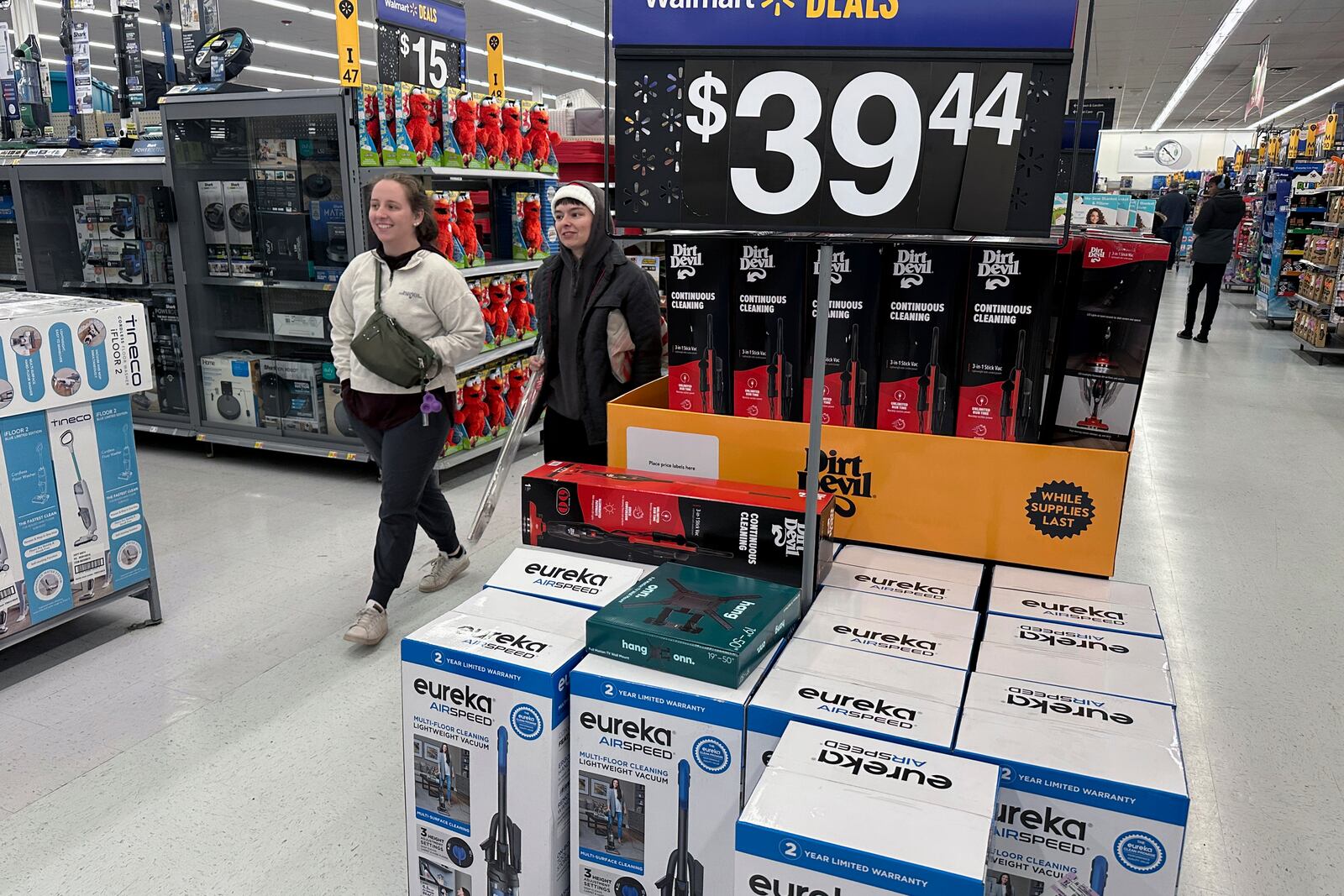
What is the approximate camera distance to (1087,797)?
3.82 ft

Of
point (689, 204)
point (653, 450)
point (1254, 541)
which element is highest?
point (689, 204)

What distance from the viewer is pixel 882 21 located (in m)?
1.35

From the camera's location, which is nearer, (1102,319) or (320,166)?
(1102,319)

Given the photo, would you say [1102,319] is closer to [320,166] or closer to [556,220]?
[556,220]

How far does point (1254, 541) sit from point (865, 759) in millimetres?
4109

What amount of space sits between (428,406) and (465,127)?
2426mm

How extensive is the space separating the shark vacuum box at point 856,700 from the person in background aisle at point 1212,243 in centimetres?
1062

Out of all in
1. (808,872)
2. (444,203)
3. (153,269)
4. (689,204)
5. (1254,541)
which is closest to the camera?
(808,872)

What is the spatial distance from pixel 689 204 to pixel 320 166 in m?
4.18

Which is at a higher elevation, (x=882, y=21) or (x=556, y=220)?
(x=882, y=21)

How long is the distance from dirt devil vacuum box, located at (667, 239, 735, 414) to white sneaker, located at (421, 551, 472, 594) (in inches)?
81.6

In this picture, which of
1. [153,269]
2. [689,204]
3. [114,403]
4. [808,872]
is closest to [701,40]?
[689,204]

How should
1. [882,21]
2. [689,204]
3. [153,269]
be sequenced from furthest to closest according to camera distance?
1. [153,269]
2. [689,204]
3. [882,21]

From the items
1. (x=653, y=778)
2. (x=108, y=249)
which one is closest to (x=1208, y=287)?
(x=108, y=249)
